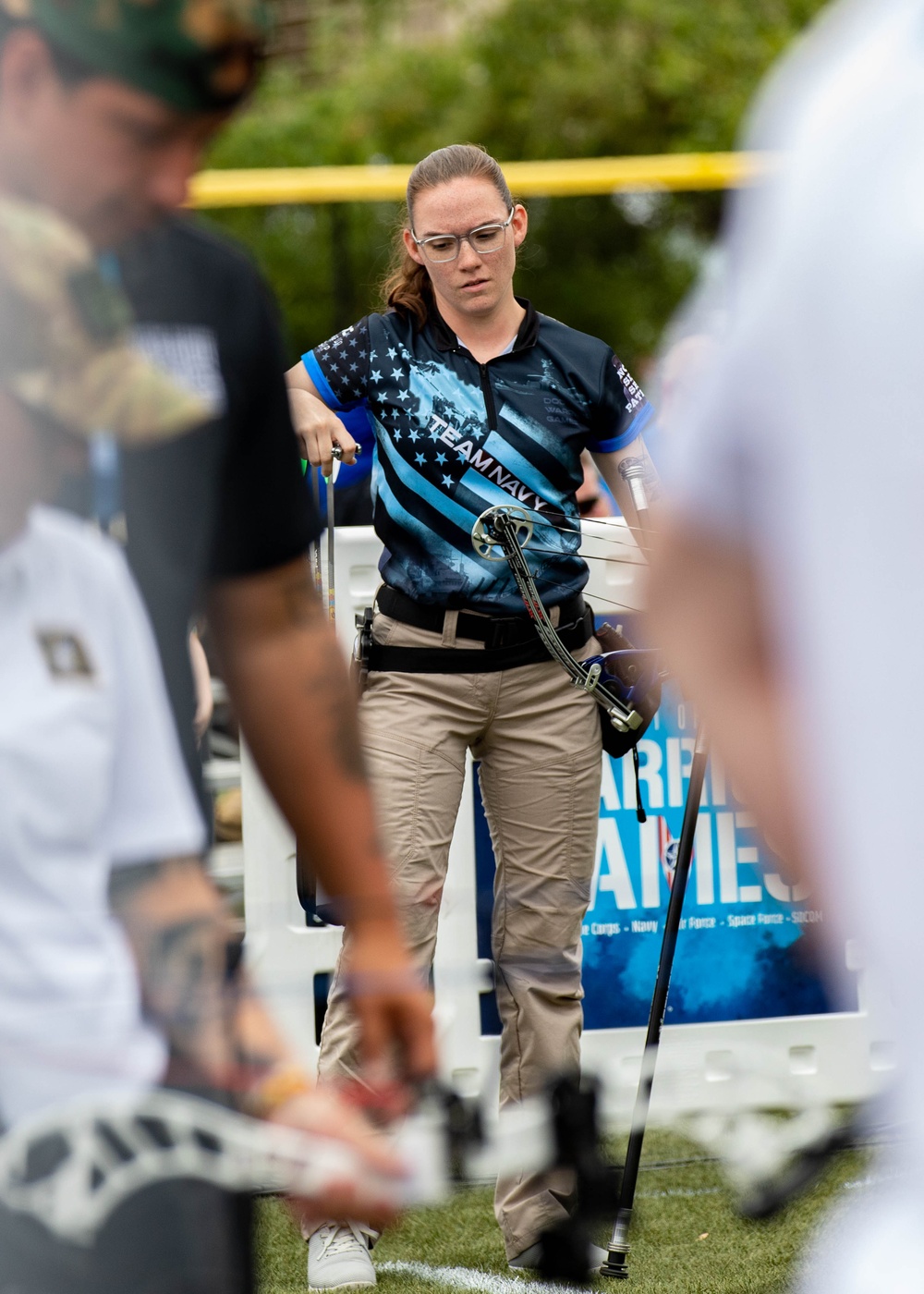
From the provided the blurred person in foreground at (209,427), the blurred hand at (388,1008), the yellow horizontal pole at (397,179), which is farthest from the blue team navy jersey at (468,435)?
the yellow horizontal pole at (397,179)

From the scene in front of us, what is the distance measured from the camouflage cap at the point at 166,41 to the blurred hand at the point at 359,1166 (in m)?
0.72

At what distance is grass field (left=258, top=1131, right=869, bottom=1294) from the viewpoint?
133 inches

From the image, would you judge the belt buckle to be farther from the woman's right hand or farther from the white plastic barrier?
the woman's right hand

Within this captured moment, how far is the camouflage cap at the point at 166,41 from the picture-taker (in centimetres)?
115

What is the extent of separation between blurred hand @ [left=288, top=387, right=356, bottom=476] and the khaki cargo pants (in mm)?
362

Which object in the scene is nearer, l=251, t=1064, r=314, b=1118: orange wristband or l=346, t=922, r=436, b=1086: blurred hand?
l=251, t=1064, r=314, b=1118: orange wristband

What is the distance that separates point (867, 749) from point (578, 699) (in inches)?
99.7

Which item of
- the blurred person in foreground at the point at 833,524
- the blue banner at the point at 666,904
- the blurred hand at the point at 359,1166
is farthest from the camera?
the blue banner at the point at 666,904

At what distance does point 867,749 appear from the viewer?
91cm

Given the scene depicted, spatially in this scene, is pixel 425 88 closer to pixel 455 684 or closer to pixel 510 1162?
pixel 455 684

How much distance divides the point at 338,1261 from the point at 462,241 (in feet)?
6.67

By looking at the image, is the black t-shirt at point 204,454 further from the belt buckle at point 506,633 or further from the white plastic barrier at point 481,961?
the white plastic barrier at point 481,961

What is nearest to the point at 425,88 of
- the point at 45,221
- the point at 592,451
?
the point at 592,451

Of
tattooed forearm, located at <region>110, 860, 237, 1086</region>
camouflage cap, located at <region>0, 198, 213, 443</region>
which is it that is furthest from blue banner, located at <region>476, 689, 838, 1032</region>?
camouflage cap, located at <region>0, 198, 213, 443</region>
